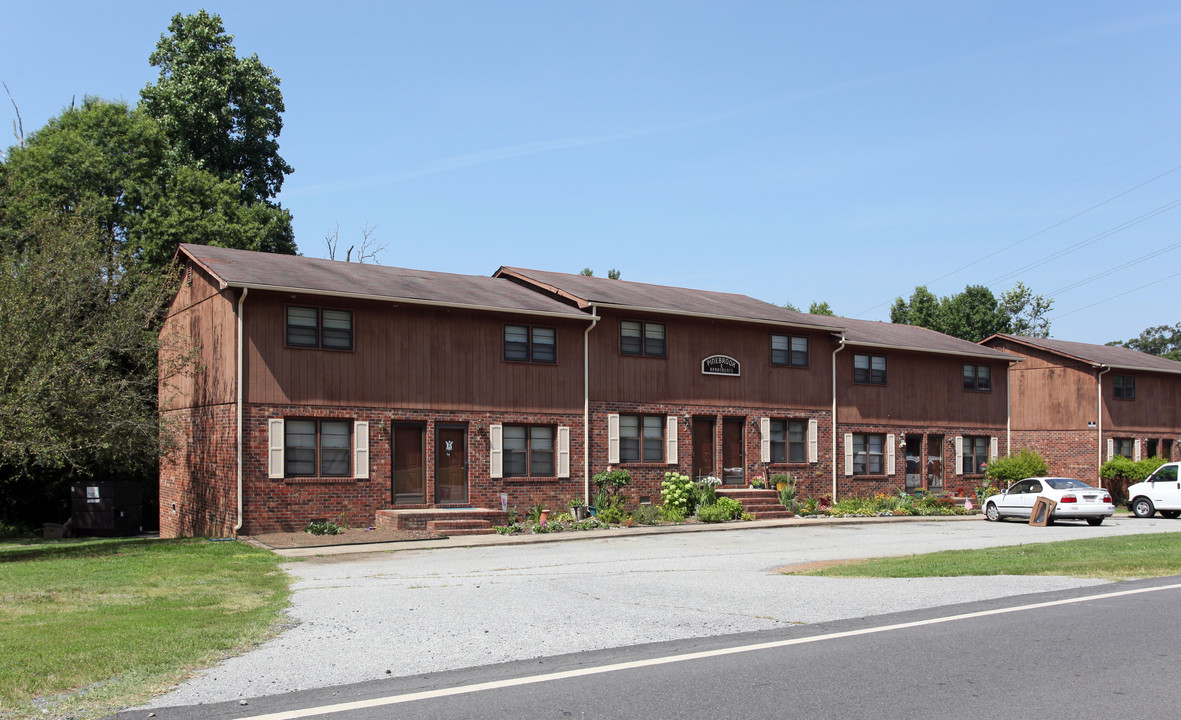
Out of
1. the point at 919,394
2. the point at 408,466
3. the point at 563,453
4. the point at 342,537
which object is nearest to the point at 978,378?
the point at 919,394

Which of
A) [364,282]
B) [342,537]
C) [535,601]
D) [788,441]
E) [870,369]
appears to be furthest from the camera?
[870,369]

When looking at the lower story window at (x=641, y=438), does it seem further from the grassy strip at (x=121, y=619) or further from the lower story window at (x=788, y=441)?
the grassy strip at (x=121, y=619)

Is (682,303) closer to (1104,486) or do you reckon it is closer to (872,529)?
(872,529)

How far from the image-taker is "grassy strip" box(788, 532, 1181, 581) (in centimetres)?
1460

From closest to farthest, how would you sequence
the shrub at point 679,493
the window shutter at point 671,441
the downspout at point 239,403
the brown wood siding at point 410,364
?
the downspout at point 239,403
the brown wood siding at point 410,364
the shrub at point 679,493
the window shutter at point 671,441

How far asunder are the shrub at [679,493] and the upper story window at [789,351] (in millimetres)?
5288

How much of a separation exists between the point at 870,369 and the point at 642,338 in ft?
30.5

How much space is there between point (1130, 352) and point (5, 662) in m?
49.5

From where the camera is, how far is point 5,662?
8148mm

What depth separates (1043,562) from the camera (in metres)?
15.9

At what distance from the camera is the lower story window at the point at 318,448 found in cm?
2253

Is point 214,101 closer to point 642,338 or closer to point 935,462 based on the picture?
point 642,338

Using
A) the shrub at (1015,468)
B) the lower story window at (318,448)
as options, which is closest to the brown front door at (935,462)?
the shrub at (1015,468)

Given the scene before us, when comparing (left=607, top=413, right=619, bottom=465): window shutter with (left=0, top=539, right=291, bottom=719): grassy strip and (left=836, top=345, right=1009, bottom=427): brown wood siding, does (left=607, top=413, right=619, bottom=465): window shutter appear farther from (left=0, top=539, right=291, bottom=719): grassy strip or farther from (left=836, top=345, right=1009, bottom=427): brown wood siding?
(left=0, top=539, right=291, bottom=719): grassy strip
